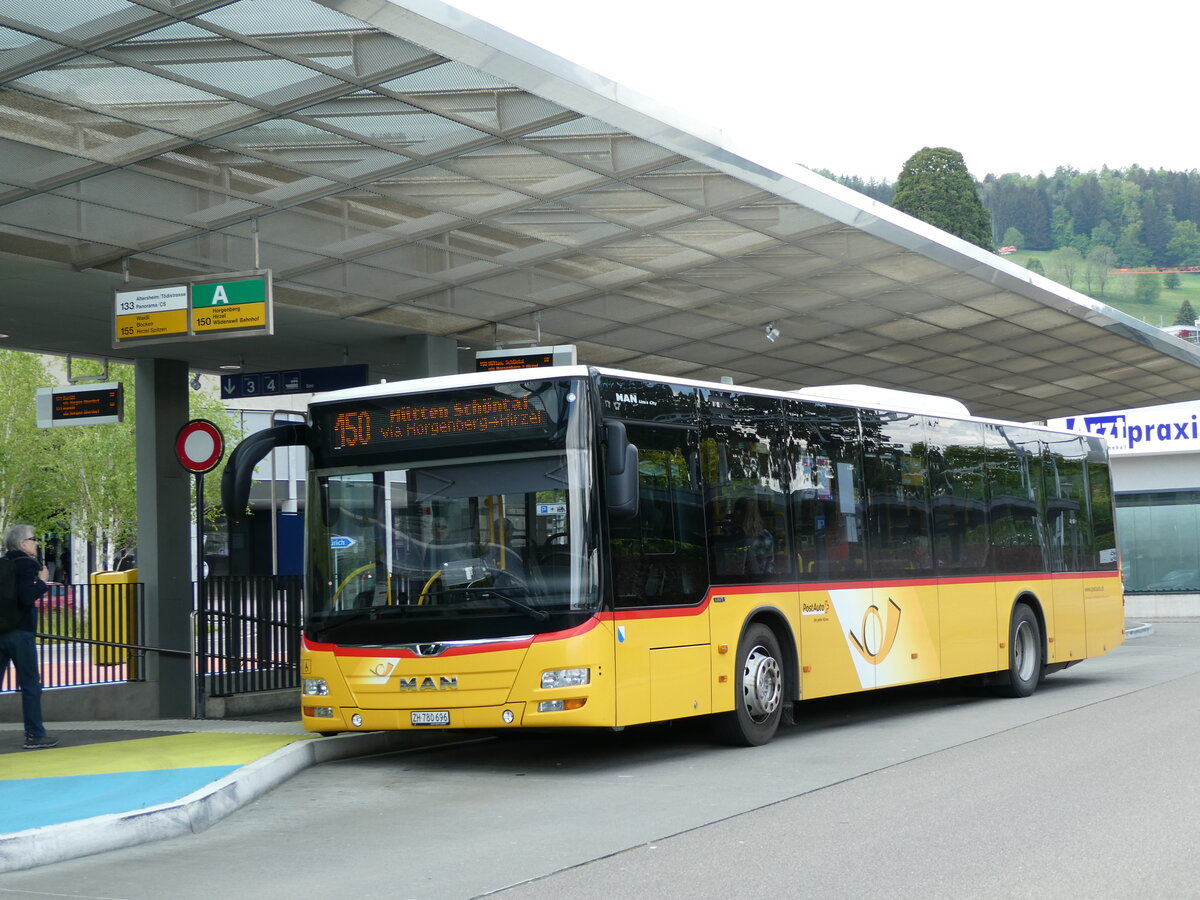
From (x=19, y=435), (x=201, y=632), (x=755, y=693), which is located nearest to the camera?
(x=755, y=693)

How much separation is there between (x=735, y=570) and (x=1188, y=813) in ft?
14.6

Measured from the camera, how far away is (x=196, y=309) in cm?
1469

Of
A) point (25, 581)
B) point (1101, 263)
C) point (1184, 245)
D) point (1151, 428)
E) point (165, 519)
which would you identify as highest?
point (1184, 245)

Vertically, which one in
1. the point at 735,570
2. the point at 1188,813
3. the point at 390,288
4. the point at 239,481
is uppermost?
the point at 390,288

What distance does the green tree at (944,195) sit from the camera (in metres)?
106

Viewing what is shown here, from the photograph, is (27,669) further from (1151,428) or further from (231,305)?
(1151,428)

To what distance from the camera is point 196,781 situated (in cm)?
994

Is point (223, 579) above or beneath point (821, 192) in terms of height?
beneath

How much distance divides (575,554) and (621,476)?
25.9 inches

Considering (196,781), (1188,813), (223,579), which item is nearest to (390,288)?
(223,579)

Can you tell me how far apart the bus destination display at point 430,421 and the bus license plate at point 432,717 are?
6.71ft

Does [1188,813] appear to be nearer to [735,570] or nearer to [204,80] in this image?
[735,570]

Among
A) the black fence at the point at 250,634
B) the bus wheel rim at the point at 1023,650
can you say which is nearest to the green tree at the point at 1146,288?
the bus wheel rim at the point at 1023,650

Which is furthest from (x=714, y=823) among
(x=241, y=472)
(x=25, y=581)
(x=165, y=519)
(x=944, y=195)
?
(x=944, y=195)
